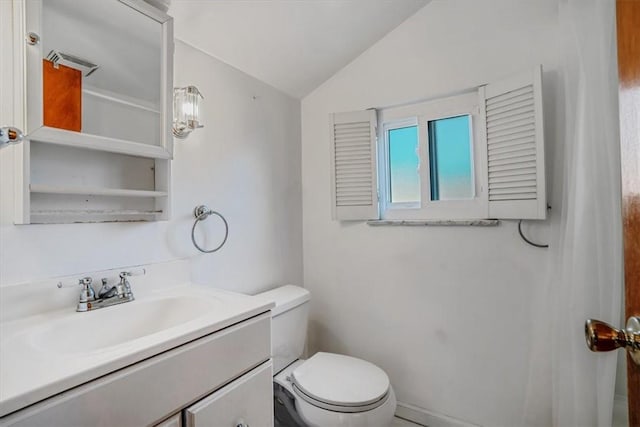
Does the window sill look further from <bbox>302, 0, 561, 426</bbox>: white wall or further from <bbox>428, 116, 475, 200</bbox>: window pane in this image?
<bbox>428, 116, 475, 200</bbox>: window pane

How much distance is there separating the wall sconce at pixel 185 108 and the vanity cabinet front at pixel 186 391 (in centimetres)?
83

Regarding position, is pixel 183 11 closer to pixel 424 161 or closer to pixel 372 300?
pixel 424 161

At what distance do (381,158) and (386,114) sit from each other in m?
0.25

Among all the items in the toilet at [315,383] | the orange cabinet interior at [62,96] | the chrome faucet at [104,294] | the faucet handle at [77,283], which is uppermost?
the orange cabinet interior at [62,96]

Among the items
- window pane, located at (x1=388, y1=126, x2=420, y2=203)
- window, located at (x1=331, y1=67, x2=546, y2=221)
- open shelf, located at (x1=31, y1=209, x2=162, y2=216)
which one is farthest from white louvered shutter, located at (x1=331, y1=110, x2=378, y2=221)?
open shelf, located at (x1=31, y1=209, x2=162, y2=216)

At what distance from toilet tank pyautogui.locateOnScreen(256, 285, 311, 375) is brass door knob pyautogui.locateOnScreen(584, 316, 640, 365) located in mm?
1165

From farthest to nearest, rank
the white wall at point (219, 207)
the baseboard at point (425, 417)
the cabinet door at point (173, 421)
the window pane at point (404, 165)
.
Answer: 1. the window pane at point (404, 165)
2. the baseboard at point (425, 417)
3. the white wall at point (219, 207)
4. the cabinet door at point (173, 421)

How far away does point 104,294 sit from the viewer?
1038 mm

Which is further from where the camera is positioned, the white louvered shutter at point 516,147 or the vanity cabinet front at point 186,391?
the white louvered shutter at point 516,147

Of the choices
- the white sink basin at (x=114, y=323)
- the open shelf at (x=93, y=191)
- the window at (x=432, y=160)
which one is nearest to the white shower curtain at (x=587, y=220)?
the window at (x=432, y=160)

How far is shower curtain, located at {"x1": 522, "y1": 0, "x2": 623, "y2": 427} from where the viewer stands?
0.90 m

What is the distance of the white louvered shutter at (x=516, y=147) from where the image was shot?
50.3 inches

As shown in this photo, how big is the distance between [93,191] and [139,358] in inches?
23.7

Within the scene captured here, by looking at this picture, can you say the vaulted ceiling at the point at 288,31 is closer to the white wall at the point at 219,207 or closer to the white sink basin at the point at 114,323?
the white wall at the point at 219,207
